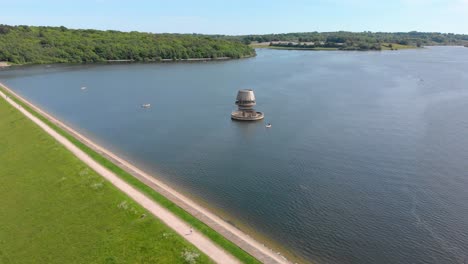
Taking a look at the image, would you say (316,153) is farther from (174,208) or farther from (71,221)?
(71,221)

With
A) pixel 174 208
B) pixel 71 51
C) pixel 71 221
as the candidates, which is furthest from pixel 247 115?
pixel 71 51

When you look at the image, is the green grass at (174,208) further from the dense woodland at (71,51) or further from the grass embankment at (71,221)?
the dense woodland at (71,51)

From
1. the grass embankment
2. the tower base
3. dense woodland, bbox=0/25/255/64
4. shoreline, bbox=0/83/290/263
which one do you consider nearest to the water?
shoreline, bbox=0/83/290/263

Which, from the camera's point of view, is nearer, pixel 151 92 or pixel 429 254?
pixel 429 254

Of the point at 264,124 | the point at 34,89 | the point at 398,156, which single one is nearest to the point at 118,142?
the point at 264,124

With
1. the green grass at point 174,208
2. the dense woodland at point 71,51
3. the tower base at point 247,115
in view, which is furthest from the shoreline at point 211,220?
the dense woodland at point 71,51

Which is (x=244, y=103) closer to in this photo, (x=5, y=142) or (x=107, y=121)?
(x=107, y=121)
